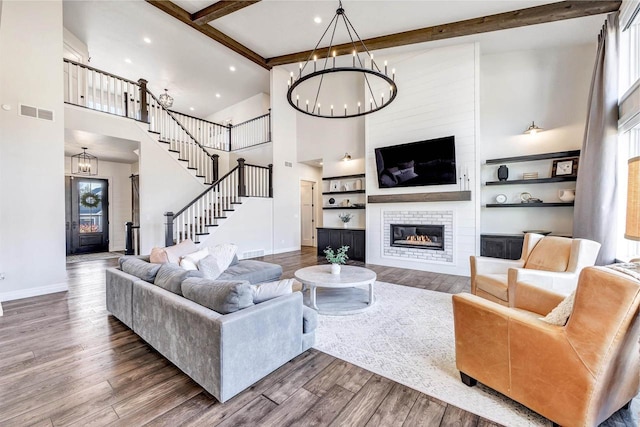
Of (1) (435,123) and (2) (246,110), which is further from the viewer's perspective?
(2) (246,110)

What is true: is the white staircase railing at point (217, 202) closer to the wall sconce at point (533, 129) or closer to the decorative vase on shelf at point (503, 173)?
the decorative vase on shelf at point (503, 173)

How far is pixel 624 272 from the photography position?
132 centimetres

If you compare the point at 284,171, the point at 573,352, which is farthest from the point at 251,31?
the point at 573,352

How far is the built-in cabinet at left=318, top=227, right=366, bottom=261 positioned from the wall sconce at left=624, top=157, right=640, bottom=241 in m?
5.21

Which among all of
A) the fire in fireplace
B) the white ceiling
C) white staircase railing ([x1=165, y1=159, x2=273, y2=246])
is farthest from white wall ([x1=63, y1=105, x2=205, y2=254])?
the fire in fireplace

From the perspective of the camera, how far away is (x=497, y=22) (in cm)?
450

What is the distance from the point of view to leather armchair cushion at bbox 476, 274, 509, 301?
2.84m

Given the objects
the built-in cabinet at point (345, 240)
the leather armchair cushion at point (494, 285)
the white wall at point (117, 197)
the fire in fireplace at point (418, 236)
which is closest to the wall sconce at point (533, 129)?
the fire in fireplace at point (418, 236)

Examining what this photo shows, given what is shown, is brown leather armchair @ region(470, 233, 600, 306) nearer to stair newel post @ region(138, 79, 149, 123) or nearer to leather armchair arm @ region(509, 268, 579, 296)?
leather armchair arm @ region(509, 268, 579, 296)

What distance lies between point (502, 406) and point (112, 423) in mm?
2386

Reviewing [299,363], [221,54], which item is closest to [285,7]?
[221,54]

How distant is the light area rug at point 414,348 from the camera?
1735 mm

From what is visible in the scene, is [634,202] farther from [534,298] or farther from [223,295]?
[223,295]

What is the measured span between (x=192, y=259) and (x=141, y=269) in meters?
0.57
